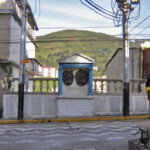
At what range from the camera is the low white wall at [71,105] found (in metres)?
13.8

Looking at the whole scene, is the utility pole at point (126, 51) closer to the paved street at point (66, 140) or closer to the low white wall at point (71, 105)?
the low white wall at point (71, 105)

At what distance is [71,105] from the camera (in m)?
13.8

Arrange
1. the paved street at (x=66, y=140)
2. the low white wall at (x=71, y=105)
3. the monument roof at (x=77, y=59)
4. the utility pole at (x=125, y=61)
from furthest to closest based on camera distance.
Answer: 1. the monument roof at (x=77, y=59)
2. the low white wall at (x=71, y=105)
3. the utility pole at (x=125, y=61)
4. the paved street at (x=66, y=140)

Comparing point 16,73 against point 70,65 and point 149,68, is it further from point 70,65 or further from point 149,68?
point 149,68

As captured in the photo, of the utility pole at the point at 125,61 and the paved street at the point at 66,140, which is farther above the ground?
the utility pole at the point at 125,61

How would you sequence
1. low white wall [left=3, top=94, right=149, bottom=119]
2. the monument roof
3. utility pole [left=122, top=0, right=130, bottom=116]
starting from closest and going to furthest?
utility pole [left=122, top=0, right=130, bottom=116]
low white wall [left=3, top=94, right=149, bottom=119]
the monument roof

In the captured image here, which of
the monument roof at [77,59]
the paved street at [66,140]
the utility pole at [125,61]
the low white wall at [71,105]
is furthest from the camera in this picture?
the monument roof at [77,59]

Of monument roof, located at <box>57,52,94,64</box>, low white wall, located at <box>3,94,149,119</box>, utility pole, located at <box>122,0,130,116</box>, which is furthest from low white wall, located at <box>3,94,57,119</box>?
utility pole, located at <box>122,0,130,116</box>

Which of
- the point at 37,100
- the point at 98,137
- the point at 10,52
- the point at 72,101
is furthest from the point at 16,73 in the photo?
the point at 98,137

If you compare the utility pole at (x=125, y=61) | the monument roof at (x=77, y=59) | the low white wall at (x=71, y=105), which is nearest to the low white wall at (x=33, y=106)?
the low white wall at (x=71, y=105)

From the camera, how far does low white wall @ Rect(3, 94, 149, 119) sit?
13.8 m

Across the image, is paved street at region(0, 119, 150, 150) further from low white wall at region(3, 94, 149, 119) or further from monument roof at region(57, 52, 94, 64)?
monument roof at region(57, 52, 94, 64)

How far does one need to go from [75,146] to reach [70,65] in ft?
24.3

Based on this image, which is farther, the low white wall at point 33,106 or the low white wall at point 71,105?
the low white wall at point 33,106
